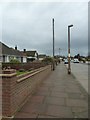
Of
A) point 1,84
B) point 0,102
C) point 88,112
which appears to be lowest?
point 88,112

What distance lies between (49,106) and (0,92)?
2.10m

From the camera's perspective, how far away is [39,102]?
23.9ft

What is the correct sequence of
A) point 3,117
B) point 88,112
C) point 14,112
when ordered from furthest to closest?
point 88,112 → point 14,112 → point 3,117

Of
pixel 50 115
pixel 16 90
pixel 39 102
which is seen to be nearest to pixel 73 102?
pixel 39 102

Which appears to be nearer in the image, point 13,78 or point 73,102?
point 13,78

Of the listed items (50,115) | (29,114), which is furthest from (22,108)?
(50,115)

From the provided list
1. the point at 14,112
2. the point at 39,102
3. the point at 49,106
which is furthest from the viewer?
the point at 39,102

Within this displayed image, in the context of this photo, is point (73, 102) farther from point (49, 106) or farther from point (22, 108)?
point (22, 108)

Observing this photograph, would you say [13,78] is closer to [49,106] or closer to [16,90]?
[16,90]

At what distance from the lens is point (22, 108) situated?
634 cm

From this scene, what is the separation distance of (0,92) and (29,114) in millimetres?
1110

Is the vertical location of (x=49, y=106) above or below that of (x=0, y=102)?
below

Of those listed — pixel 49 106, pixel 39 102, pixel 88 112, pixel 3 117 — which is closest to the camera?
pixel 3 117

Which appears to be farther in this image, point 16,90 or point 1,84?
point 16,90
